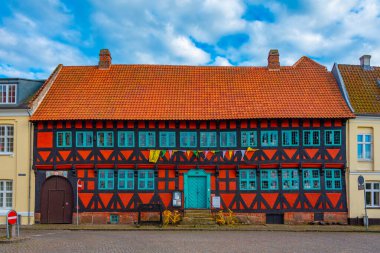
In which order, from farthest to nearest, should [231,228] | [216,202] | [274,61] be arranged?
[274,61], [216,202], [231,228]

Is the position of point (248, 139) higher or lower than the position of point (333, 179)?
higher

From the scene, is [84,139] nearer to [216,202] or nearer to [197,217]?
[197,217]

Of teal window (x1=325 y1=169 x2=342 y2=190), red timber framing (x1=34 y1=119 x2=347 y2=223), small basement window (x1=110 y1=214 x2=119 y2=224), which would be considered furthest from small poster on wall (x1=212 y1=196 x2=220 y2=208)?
teal window (x1=325 y1=169 x2=342 y2=190)

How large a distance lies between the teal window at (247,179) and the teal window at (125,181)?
6.20m

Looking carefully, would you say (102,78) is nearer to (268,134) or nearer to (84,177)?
(84,177)

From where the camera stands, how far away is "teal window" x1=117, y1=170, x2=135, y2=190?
24812 mm

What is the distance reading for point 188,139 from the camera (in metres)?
25.0

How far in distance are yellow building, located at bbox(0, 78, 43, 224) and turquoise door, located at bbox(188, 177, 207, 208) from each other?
8975 millimetres

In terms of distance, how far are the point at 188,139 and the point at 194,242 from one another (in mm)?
8349

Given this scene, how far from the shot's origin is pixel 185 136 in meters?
25.0

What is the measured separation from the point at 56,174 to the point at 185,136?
764 centimetres

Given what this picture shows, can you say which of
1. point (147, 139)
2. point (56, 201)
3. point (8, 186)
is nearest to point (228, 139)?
point (147, 139)

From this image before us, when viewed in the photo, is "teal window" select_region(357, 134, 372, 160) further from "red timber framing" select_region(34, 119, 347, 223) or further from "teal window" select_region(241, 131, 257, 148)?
"teal window" select_region(241, 131, 257, 148)

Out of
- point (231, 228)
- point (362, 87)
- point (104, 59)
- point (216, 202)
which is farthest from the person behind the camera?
point (104, 59)
